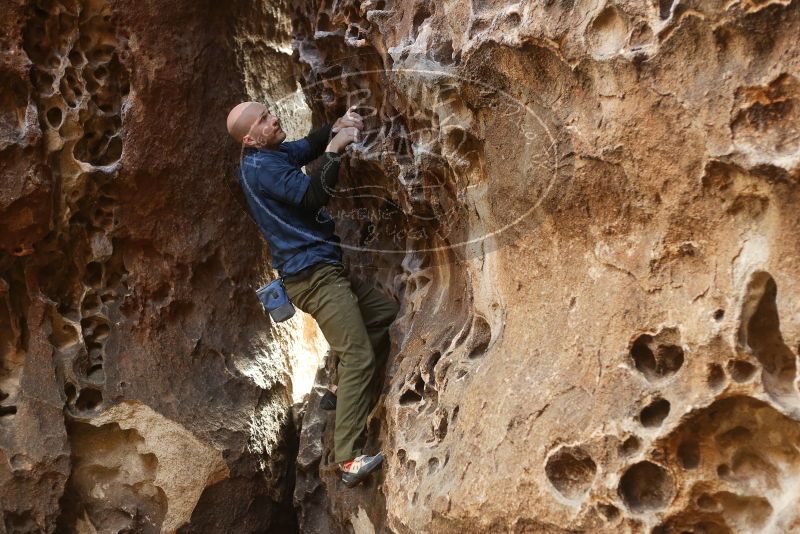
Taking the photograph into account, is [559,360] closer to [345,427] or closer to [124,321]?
[345,427]

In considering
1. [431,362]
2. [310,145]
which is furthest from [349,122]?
[431,362]

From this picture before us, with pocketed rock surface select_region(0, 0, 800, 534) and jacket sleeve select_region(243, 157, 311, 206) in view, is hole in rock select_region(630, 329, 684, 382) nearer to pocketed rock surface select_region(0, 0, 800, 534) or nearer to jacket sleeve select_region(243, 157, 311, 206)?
pocketed rock surface select_region(0, 0, 800, 534)

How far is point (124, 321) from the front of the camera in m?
3.62

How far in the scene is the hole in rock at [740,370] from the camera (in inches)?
81.2

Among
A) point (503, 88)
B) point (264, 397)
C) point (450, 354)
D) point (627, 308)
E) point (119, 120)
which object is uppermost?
point (503, 88)

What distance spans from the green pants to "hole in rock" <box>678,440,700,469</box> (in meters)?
1.26

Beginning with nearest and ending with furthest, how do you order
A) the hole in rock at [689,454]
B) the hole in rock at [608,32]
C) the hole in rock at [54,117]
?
1. the hole in rock at [689,454]
2. the hole in rock at [608,32]
3. the hole in rock at [54,117]

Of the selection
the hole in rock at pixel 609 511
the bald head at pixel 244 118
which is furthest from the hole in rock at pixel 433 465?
the bald head at pixel 244 118

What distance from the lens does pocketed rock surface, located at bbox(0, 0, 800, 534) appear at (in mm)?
2131

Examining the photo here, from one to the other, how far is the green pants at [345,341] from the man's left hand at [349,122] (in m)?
0.51

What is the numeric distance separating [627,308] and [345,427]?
1203mm

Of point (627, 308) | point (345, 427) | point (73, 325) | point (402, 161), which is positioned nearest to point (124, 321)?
point (73, 325)

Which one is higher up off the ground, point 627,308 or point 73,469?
point 627,308

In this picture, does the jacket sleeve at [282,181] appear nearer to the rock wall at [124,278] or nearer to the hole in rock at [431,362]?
the rock wall at [124,278]
